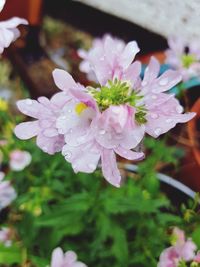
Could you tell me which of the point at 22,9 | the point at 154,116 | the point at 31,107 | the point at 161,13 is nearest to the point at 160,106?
the point at 154,116

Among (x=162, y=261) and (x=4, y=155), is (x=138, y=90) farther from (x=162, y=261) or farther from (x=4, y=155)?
(x=4, y=155)

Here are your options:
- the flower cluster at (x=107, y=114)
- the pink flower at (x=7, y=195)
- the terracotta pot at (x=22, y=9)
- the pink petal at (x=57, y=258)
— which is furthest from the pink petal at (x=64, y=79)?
the terracotta pot at (x=22, y=9)

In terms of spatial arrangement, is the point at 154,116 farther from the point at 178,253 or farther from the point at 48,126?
the point at 178,253

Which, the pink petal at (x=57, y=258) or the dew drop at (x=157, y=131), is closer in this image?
the dew drop at (x=157, y=131)

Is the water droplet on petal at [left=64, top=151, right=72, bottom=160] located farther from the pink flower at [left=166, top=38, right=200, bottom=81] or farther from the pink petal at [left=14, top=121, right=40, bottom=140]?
the pink flower at [left=166, top=38, right=200, bottom=81]

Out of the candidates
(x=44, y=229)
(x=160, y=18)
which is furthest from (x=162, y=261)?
(x=160, y=18)

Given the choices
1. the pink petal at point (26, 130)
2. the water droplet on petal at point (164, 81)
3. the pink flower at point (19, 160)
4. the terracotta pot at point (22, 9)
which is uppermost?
the water droplet on petal at point (164, 81)

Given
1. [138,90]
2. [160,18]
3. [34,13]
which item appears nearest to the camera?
[138,90]

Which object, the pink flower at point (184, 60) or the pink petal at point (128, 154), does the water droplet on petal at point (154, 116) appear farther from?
the pink flower at point (184, 60)
